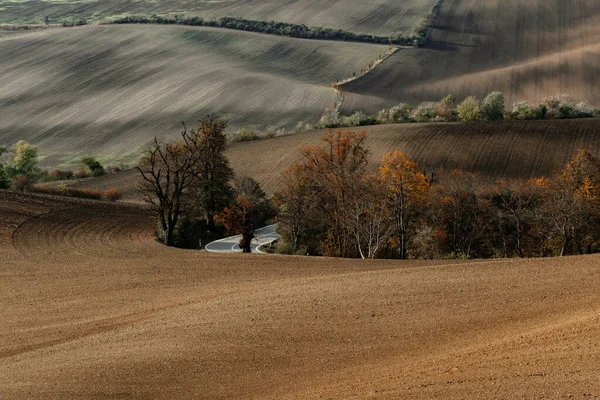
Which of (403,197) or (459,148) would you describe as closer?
(403,197)

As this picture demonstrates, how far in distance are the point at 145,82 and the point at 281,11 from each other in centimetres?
3521

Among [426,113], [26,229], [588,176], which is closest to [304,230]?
[26,229]

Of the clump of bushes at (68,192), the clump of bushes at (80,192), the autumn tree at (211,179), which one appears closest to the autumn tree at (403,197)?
the autumn tree at (211,179)

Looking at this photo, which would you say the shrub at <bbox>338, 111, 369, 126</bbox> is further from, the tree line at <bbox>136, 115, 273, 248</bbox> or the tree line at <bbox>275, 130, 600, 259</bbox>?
the tree line at <bbox>275, 130, 600, 259</bbox>

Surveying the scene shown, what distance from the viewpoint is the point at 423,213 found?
5784 centimetres

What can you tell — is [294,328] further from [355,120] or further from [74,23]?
[74,23]

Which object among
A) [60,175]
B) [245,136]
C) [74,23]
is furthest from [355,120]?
[74,23]

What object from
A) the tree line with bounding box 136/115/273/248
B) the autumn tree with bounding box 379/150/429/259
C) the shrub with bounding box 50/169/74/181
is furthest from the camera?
the shrub with bounding box 50/169/74/181

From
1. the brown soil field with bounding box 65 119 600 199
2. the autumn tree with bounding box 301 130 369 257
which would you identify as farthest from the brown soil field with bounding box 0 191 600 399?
the brown soil field with bounding box 65 119 600 199

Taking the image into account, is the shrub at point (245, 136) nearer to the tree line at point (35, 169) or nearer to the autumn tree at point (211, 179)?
the tree line at point (35, 169)

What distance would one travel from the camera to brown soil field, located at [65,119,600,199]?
7556cm

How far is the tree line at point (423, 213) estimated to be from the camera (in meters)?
52.9

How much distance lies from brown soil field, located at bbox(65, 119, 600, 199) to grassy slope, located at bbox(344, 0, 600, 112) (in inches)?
679

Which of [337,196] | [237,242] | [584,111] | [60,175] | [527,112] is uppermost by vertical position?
[527,112]
